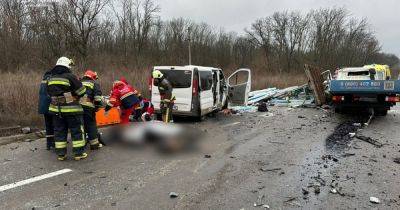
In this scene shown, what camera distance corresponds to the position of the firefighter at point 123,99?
28.0 feet

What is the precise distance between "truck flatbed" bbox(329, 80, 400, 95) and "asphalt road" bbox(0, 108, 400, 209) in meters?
5.12

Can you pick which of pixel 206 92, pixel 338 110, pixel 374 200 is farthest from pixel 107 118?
pixel 338 110

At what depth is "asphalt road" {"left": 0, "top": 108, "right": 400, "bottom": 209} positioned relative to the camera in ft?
16.0

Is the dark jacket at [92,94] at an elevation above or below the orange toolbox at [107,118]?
above

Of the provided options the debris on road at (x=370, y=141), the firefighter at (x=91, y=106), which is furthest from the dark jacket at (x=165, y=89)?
the debris on road at (x=370, y=141)

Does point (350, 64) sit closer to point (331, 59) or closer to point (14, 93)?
point (331, 59)

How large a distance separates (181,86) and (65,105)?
219 inches

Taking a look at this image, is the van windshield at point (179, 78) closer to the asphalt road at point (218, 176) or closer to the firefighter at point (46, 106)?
the asphalt road at point (218, 176)

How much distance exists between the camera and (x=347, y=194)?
17.2 ft

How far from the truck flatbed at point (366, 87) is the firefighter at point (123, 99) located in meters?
8.70

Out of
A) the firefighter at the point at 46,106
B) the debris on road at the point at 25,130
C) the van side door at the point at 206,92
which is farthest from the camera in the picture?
the van side door at the point at 206,92

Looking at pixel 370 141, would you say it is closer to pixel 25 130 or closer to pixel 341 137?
pixel 341 137

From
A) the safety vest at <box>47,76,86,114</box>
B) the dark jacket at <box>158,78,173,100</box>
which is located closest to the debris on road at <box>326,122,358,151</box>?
the dark jacket at <box>158,78,173,100</box>

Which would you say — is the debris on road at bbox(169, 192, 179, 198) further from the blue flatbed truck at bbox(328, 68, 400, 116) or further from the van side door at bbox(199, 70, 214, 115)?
the blue flatbed truck at bbox(328, 68, 400, 116)
